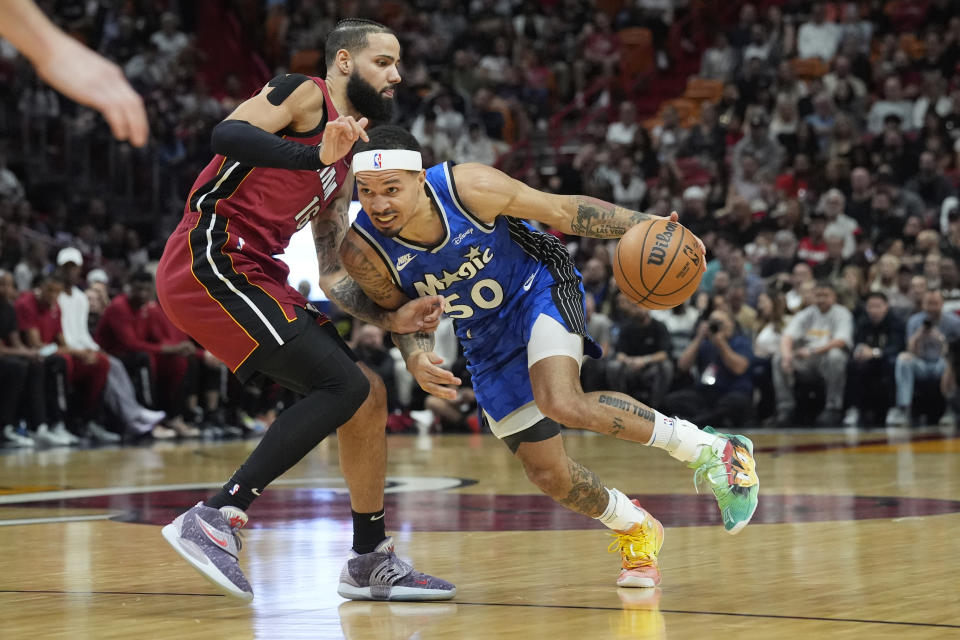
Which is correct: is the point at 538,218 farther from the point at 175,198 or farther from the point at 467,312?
the point at 175,198

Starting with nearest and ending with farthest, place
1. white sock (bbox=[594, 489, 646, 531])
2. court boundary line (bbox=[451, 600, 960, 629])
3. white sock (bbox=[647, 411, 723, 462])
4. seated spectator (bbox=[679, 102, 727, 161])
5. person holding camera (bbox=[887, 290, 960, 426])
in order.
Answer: court boundary line (bbox=[451, 600, 960, 629])
white sock (bbox=[647, 411, 723, 462])
white sock (bbox=[594, 489, 646, 531])
person holding camera (bbox=[887, 290, 960, 426])
seated spectator (bbox=[679, 102, 727, 161])

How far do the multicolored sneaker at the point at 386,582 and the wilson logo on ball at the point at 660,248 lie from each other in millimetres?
1335

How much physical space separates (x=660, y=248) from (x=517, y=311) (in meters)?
0.56

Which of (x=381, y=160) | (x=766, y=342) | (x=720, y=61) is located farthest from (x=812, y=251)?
(x=381, y=160)

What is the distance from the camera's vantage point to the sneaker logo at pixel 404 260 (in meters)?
4.74

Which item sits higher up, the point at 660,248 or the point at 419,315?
the point at 660,248

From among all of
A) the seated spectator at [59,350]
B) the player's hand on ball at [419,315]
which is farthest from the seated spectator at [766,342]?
the player's hand on ball at [419,315]

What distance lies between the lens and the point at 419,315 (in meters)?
4.61

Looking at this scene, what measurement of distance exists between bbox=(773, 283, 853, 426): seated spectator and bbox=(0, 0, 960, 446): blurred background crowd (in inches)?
1.1

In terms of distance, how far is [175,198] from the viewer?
18250 mm

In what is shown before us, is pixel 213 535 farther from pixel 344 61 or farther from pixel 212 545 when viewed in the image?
pixel 344 61

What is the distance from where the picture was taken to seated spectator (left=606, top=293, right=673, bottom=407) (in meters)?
13.5

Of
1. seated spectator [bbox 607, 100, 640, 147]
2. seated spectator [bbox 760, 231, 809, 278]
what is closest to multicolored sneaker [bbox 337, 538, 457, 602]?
seated spectator [bbox 760, 231, 809, 278]

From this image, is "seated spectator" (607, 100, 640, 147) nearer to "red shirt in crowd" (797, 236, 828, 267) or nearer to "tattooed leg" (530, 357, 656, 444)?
"red shirt in crowd" (797, 236, 828, 267)
